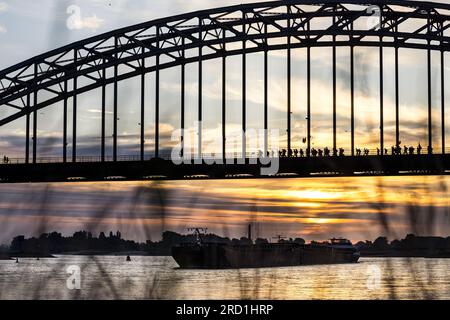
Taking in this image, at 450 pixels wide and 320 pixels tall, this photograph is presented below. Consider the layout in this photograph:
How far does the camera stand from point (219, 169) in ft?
189

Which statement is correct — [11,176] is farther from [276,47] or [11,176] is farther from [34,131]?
[276,47]

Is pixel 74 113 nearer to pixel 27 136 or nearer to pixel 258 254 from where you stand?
pixel 27 136

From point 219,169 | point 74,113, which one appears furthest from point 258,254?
point 219,169

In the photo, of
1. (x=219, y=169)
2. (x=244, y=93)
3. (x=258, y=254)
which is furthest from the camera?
(x=258, y=254)

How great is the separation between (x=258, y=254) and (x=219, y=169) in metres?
51.7

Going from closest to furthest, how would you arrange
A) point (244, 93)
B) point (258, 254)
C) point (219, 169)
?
point (219, 169), point (244, 93), point (258, 254)

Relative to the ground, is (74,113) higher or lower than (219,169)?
higher

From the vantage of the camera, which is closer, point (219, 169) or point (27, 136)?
point (219, 169)

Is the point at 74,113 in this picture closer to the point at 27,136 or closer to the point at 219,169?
the point at 27,136

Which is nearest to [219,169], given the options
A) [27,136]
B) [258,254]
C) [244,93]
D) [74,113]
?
[244,93]

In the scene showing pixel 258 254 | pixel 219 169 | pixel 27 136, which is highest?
pixel 27 136

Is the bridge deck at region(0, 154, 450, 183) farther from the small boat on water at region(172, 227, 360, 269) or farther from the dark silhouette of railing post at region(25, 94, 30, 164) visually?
the small boat on water at region(172, 227, 360, 269)

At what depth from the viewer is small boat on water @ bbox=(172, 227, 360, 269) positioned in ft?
319

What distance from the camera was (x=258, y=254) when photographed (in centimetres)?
10788
